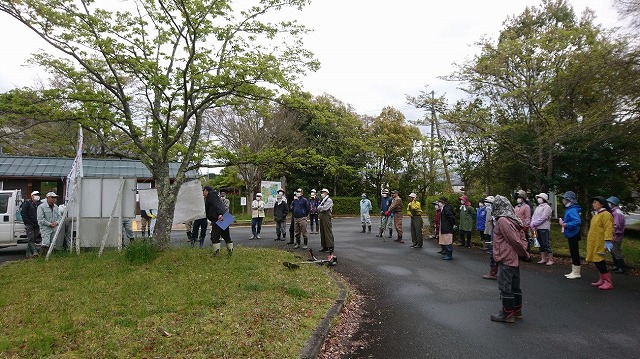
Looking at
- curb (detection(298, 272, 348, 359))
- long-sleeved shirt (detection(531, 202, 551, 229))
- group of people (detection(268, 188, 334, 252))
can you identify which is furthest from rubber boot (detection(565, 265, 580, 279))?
group of people (detection(268, 188, 334, 252))

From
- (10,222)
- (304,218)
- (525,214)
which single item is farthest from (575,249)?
(10,222)

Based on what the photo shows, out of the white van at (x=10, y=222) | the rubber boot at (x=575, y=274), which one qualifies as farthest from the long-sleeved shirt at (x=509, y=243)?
the white van at (x=10, y=222)

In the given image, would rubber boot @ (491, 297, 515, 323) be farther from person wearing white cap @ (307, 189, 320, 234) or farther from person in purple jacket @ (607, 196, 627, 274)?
person wearing white cap @ (307, 189, 320, 234)

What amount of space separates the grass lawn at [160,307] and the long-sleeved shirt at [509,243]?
2598 mm

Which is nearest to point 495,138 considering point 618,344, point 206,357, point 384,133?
point 618,344

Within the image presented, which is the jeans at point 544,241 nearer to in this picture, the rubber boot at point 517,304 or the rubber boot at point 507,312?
the rubber boot at point 517,304

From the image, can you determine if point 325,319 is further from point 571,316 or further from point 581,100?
point 581,100

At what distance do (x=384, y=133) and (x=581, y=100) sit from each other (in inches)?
815

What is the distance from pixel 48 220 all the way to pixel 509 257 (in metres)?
10.5

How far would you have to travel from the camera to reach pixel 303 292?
244 inches

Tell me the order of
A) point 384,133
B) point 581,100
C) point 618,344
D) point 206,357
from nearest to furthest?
1. point 206,357
2. point 618,344
3. point 581,100
4. point 384,133

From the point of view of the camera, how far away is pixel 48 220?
9.66 m

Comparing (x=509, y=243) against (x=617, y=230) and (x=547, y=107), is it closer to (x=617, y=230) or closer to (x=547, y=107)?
(x=617, y=230)

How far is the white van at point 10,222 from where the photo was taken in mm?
10602
